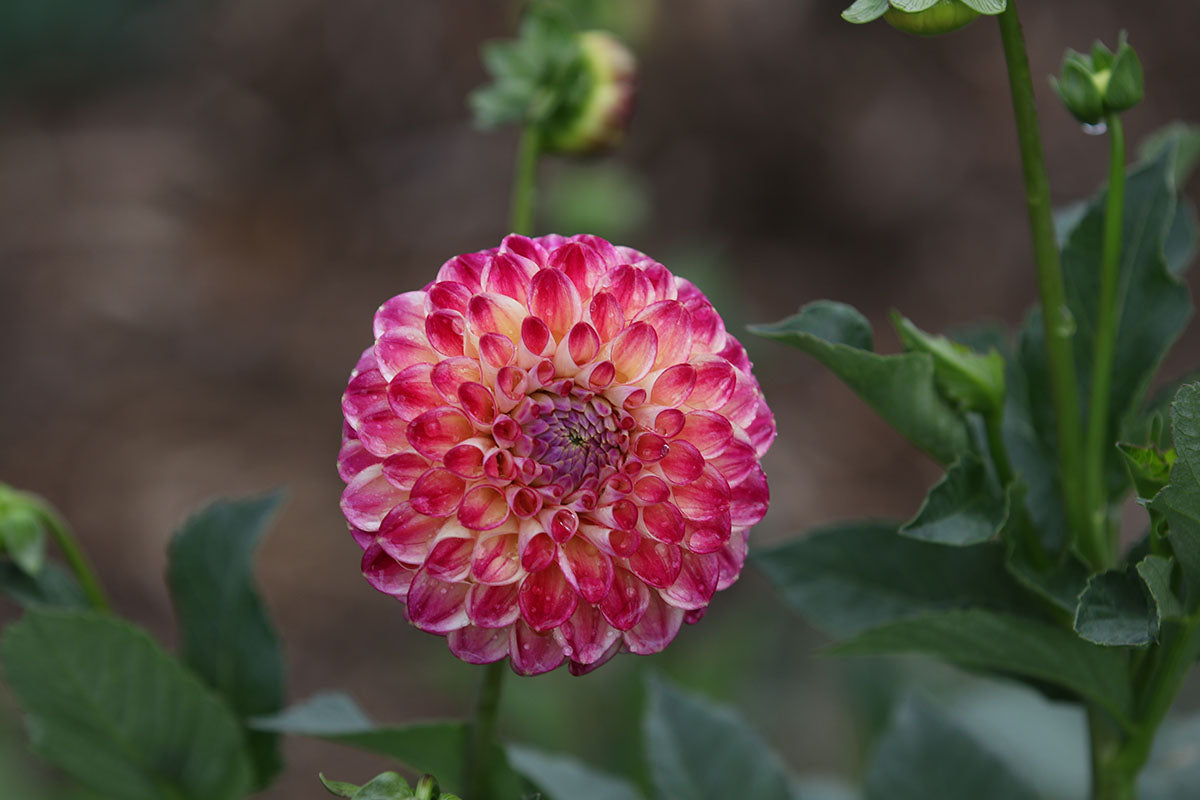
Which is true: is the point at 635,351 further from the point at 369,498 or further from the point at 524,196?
the point at 524,196

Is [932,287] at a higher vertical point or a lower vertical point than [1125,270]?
lower

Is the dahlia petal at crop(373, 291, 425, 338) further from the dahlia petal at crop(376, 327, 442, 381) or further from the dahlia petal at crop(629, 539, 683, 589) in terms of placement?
the dahlia petal at crop(629, 539, 683, 589)

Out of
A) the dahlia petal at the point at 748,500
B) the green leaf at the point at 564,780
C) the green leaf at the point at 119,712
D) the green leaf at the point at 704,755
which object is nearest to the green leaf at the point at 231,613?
the green leaf at the point at 119,712

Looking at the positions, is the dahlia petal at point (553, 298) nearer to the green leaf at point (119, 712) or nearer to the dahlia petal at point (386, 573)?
the dahlia petal at point (386, 573)

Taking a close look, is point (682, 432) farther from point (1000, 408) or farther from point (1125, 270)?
point (1125, 270)

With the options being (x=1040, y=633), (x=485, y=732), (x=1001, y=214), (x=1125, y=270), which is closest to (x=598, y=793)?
(x=485, y=732)
